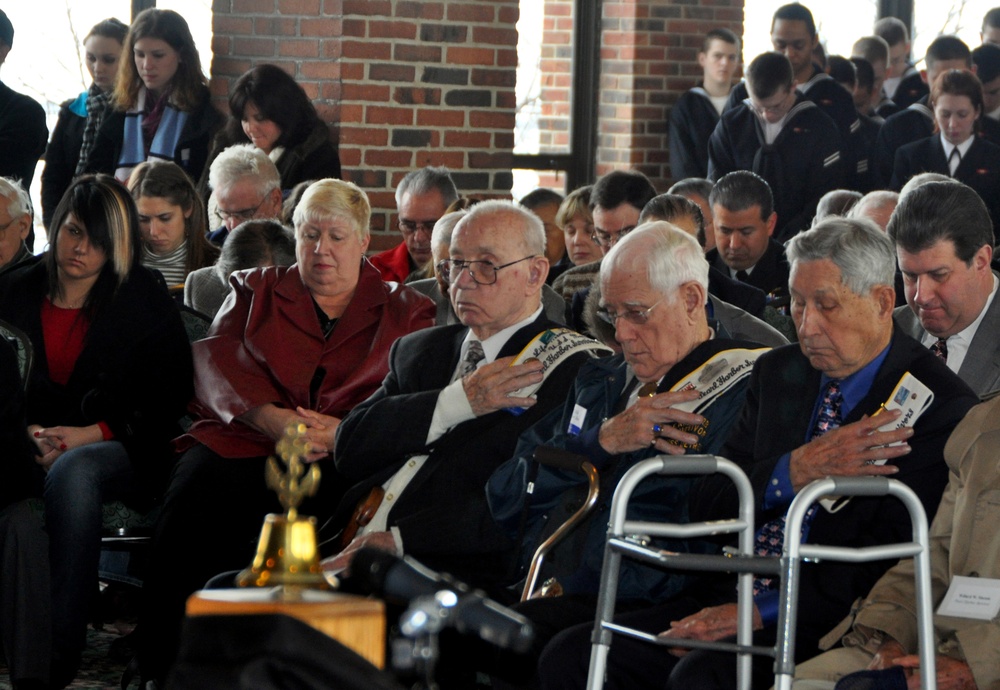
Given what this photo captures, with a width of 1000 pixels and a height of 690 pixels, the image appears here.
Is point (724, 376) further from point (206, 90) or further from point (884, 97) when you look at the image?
point (884, 97)

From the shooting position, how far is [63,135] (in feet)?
23.5

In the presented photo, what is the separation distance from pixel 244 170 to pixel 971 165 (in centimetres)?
390

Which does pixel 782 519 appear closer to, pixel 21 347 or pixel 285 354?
pixel 285 354

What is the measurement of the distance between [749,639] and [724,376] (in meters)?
0.74

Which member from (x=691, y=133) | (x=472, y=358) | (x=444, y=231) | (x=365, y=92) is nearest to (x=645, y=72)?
(x=691, y=133)

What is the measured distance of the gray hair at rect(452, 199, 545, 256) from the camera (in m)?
4.00

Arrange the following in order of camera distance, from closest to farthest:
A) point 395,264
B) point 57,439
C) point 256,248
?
1. point 57,439
2. point 256,248
3. point 395,264

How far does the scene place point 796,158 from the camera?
317 inches

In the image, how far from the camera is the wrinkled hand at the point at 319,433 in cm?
431

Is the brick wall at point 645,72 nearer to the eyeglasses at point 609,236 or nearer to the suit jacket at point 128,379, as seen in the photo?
the eyeglasses at point 609,236

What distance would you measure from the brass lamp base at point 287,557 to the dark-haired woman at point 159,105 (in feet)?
16.7

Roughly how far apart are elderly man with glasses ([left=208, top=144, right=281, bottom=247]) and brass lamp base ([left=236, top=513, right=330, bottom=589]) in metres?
4.17

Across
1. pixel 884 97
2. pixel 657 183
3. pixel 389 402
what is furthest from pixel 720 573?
pixel 884 97

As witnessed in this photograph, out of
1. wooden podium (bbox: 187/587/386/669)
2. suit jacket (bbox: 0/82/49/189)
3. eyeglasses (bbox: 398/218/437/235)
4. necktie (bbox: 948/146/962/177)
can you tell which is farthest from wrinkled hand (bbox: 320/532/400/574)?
necktie (bbox: 948/146/962/177)
